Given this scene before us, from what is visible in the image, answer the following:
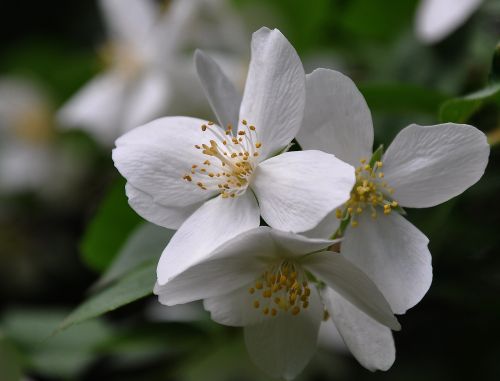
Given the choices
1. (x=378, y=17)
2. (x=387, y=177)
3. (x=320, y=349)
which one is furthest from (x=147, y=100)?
(x=387, y=177)

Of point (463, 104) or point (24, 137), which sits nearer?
point (463, 104)

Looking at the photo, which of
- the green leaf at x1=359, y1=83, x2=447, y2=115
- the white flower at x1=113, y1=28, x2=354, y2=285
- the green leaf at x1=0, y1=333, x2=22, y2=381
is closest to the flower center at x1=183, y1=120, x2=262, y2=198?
the white flower at x1=113, y1=28, x2=354, y2=285

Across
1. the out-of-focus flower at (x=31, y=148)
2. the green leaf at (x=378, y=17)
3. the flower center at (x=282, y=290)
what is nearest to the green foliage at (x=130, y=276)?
the flower center at (x=282, y=290)

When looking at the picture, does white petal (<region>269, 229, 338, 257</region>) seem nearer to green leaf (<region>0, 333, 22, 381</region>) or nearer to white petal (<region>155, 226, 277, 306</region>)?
white petal (<region>155, 226, 277, 306</region>)

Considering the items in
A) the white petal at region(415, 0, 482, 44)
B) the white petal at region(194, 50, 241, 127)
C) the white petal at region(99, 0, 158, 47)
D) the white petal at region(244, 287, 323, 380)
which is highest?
the white petal at region(194, 50, 241, 127)

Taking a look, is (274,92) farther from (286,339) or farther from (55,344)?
(55,344)

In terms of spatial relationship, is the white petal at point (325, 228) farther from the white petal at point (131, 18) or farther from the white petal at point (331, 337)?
the white petal at point (131, 18)
